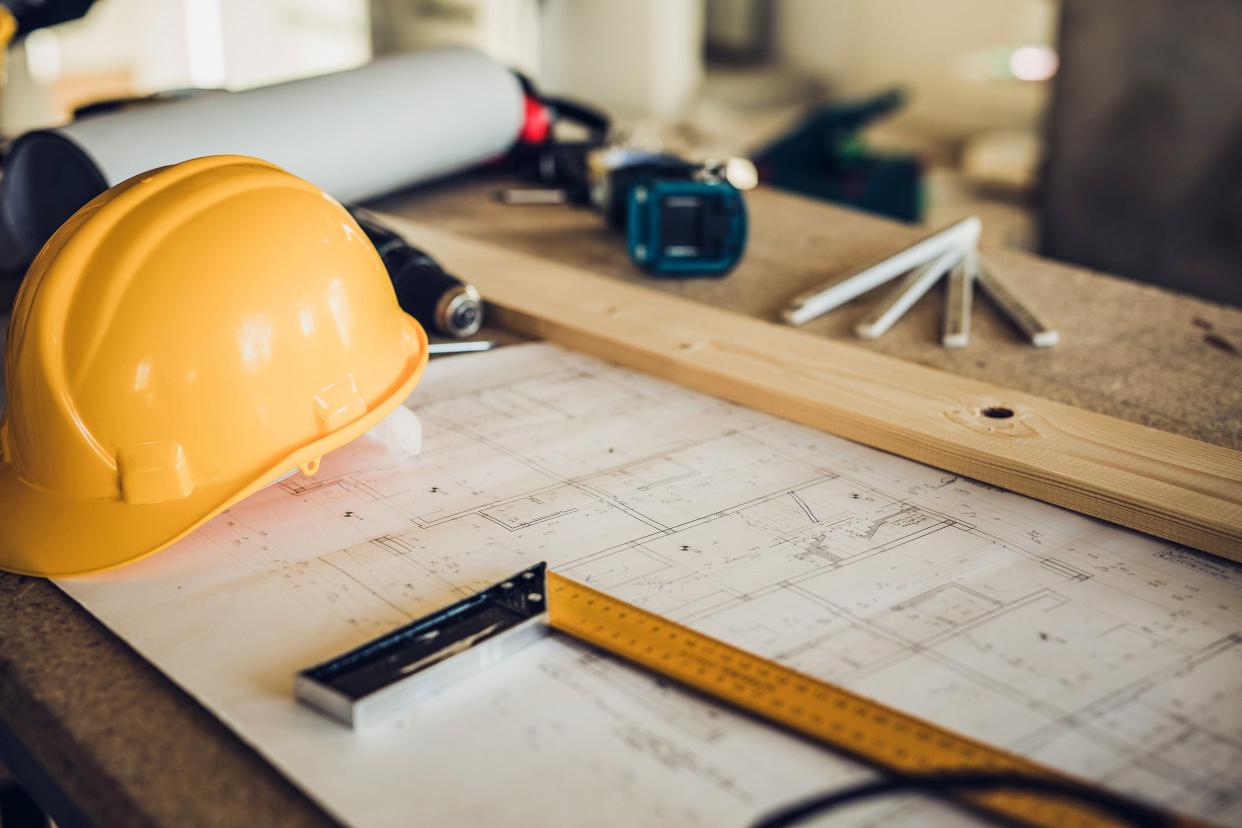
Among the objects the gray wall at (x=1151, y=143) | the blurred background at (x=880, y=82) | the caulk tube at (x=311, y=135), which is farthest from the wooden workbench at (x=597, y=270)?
the gray wall at (x=1151, y=143)

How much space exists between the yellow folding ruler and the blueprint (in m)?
0.02

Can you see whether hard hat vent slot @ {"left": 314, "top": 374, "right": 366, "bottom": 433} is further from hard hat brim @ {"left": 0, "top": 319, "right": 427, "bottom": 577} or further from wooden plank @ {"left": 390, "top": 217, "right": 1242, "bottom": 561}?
wooden plank @ {"left": 390, "top": 217, "right": 1242, "bottom": 561}

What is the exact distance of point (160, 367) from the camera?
3.49 ft

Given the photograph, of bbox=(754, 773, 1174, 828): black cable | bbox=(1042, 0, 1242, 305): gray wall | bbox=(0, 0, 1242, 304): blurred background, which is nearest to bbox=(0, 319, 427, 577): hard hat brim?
bbox=(754, 773, 1174, 828): black cable

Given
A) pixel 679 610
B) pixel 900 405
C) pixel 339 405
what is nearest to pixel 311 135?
pixel 339 405

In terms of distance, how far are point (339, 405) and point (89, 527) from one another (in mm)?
265

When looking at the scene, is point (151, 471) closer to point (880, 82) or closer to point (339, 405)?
point (339, 405)

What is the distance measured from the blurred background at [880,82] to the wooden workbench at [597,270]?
2.27ft

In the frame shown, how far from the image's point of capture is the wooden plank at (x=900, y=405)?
119 centimetres

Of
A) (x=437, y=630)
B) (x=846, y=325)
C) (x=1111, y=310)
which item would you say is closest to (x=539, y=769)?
(x=437, y=630)

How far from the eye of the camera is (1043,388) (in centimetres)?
149

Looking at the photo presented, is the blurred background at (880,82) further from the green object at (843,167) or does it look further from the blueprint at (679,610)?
the blueprint at (679,610)

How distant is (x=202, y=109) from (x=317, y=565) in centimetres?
106

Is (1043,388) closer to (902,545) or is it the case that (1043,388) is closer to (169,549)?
(902,545)
